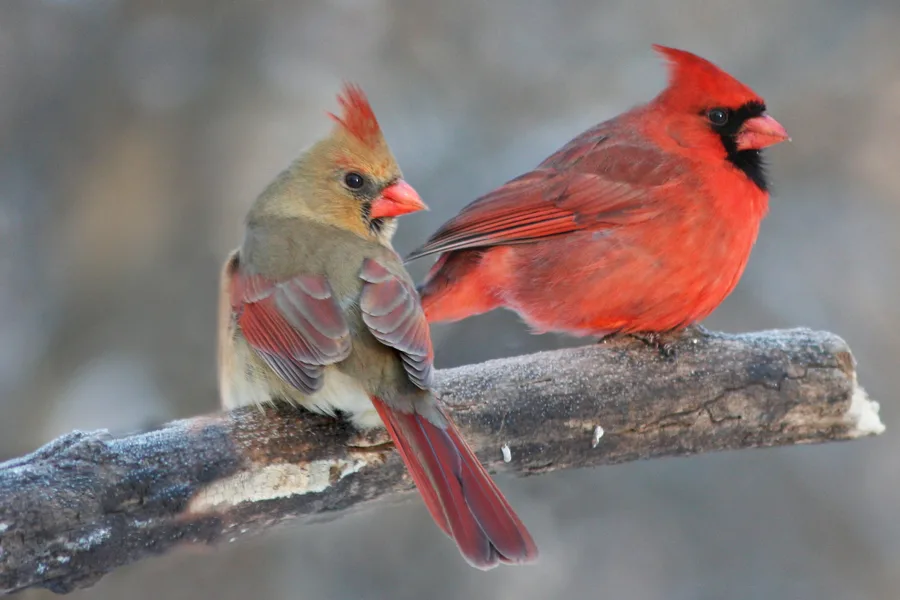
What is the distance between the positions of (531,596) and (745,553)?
57 centimetres

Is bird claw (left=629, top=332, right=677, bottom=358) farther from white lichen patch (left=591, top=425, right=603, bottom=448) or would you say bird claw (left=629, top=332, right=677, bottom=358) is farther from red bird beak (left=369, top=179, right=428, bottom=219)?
red bird beak (left=369, top=179, right=428, bottom=219)

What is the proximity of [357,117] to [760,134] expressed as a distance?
98cm

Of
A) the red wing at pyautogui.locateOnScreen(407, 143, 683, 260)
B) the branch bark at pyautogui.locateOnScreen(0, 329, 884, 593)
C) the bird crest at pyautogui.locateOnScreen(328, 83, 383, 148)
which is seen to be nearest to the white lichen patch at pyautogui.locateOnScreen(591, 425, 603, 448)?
the branch bark at pyautogui.locateOnScreen(0, 329, 884, 593)

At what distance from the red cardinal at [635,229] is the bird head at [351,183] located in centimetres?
34

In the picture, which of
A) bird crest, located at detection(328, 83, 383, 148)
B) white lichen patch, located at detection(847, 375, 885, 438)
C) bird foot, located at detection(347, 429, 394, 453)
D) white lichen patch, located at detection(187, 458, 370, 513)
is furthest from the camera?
white lichen patch, located at detection(847, 375, 885, 438)

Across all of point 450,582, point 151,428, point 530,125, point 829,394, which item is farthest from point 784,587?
point 151,428

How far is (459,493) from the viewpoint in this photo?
1.58 metres

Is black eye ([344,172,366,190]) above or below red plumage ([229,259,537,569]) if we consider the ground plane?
above

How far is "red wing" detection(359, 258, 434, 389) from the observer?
1702mm

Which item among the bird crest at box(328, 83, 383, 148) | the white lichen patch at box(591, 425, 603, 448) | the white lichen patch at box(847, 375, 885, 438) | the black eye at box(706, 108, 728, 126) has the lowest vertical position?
the white lichen patch at box(847, 375, 885, 438)

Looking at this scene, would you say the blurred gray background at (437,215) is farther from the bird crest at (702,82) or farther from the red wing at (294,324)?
the red wing at (294,324)

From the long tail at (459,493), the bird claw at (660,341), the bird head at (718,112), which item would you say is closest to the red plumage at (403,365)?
the long tail at (459,493)

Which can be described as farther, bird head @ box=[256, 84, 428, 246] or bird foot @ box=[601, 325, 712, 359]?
bird foot @ box=[601, 325, 712, 359]

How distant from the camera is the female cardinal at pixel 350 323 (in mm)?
1592
